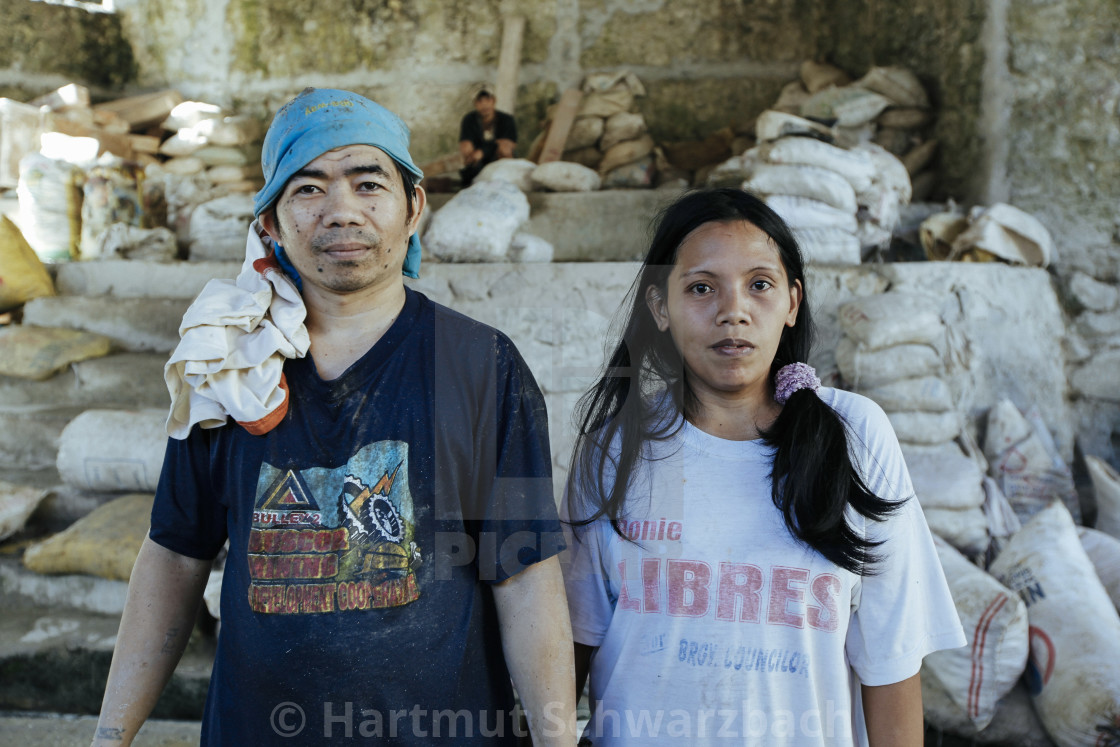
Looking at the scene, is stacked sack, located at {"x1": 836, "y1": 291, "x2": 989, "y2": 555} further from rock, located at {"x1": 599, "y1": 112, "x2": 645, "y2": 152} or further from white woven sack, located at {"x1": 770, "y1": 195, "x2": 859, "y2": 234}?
rock, located at {"x1": 599, "y1": 112, "x2": 645, "y2": 152}

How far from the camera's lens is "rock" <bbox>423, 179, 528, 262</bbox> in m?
3.19

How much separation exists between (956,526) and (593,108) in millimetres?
3806

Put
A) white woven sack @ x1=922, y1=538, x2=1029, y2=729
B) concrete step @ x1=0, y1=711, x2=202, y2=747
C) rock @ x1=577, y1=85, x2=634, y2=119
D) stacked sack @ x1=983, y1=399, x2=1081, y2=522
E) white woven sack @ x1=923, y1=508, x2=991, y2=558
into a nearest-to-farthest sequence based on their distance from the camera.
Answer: white woven sack @ x1=922, y1=538, x2=1029, y2=729 → concrete step @ x1=0, y1=711, x2=202, y2=747 → white woven sack @ x1=923, y1=508, x2=991, y2=558 → stacked sack @ x1=983, y1=399, x2=1081, y2=522 → rock @ x1=577, y1=85, x2=634, y2=119

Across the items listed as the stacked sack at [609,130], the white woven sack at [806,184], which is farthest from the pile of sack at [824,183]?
the stacked sack at [609,130]

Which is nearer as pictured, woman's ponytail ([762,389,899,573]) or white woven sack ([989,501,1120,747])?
woman's ponytail ([762,389,899,573])

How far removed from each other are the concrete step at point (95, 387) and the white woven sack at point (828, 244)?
2743 mm

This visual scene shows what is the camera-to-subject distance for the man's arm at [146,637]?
3.87 ft

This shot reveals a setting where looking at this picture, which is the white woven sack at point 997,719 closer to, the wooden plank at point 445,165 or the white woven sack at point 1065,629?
the white woven sack at point 1065,629

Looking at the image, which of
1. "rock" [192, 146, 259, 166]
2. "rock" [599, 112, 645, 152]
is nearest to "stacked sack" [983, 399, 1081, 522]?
"rock" [599, 112, 645, 152]

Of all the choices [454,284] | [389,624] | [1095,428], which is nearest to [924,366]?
[1095,428]

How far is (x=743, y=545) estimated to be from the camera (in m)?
1.10

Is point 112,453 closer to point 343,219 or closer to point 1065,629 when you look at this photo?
point 343,219

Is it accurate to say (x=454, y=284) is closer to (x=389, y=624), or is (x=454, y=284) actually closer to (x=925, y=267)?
(x=925, y=267)

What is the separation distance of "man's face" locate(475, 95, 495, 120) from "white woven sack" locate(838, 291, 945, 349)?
3377 millimetres
